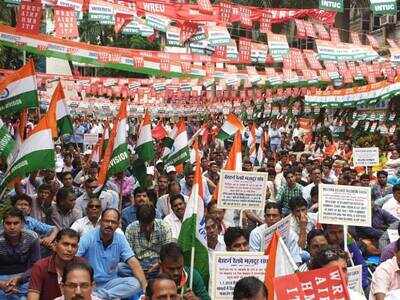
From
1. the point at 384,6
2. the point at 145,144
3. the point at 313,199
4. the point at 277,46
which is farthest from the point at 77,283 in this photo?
the point at 277,46

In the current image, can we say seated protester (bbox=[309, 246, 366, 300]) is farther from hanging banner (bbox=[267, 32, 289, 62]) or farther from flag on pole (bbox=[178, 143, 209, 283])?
hanging banner (bbox=[267, 32, 289, 62])

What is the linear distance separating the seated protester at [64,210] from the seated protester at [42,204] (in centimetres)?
16

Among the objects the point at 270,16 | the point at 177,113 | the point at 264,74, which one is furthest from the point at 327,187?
the point at 177,113

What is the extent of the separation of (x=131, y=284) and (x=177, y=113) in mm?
49973

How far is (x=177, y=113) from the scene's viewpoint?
2260 inches

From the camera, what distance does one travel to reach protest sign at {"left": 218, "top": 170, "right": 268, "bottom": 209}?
9.22 metres

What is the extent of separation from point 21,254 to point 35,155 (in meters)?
2.35

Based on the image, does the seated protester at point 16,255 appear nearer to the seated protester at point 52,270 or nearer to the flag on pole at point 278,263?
the seated protester at point 52,270

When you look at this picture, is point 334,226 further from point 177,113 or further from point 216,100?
point 177,113

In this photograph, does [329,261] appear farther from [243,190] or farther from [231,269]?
[243,190]

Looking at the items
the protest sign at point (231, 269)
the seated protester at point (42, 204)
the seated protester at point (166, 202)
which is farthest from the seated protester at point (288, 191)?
the protest sign at point (231, 269)

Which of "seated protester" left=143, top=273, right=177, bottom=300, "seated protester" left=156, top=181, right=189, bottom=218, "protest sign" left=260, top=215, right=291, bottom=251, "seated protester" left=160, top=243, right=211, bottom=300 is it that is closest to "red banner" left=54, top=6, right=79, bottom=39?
"seated protester" left=156, top=181, right=189, bottom=218

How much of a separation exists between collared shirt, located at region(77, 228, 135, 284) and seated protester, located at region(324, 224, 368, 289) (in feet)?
7.50

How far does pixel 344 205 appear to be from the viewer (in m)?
8.12
